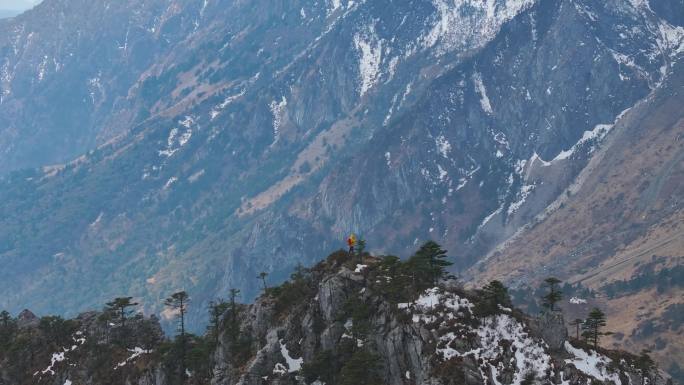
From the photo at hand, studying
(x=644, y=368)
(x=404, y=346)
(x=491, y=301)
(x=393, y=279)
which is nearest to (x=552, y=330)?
(x=491, y=301)

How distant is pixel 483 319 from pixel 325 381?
99.2 ft

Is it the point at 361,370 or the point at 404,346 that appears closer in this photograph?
the point at 361,370

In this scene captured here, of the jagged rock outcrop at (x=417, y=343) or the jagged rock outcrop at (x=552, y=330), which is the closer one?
the jagged rock outcrop at (x=417, y=343)

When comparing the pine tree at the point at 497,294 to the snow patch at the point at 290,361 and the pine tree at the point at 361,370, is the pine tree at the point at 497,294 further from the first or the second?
the snow patch at the point at 290,361

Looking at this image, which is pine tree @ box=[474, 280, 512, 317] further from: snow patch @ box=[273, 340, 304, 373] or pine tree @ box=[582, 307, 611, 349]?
snow patch @ box=[273, 340, 304, 373]

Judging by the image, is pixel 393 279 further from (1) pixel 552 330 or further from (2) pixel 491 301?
(1) pixel 552 330

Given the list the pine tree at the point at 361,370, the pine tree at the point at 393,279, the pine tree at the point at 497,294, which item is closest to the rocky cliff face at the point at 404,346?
the pine tree at the point at 361,370

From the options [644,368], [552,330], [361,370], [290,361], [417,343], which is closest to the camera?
[361,370]

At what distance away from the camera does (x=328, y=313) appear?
186m

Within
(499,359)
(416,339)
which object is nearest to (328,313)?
(416,339)

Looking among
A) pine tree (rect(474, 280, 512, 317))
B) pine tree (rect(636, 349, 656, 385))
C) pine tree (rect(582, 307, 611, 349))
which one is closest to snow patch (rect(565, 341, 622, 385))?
pine tree (rect(636, 349, 656, 385))

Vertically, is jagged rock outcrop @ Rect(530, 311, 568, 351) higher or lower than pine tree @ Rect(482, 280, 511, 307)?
lower

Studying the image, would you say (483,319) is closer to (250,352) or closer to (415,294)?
(415,294)

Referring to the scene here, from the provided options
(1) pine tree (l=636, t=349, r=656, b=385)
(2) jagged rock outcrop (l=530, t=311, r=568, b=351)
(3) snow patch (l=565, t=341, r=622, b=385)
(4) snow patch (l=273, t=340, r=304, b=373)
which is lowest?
(1) pine tree (l=636, t=349, r=656, b=385)
